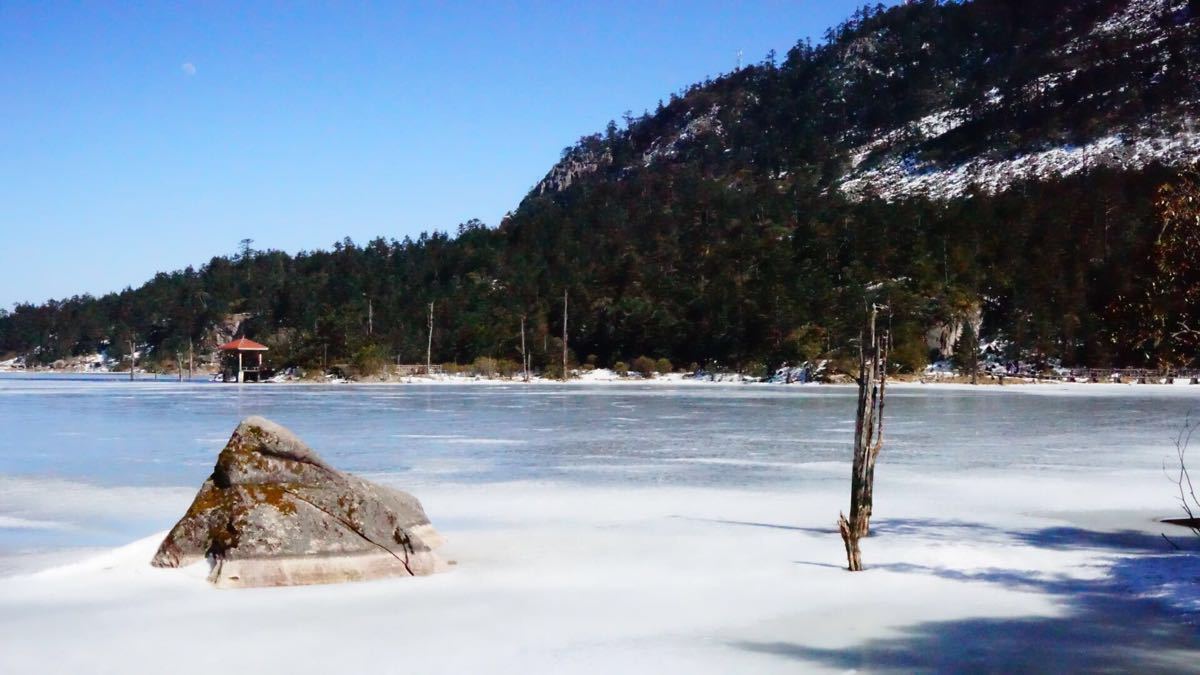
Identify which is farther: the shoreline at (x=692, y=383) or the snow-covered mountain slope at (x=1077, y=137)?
the snow-covered mountain slope at (x=1077, y=137)

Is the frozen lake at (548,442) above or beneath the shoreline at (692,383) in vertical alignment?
beneath

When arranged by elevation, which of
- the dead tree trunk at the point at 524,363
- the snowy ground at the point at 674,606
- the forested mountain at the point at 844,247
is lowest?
the snowy ground at the point at 674,606

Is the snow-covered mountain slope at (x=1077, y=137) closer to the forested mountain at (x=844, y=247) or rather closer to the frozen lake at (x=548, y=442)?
the forested mountain at (x=844, y=247)

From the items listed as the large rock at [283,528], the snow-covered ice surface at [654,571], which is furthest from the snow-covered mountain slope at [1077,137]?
the large rock at [283,528]

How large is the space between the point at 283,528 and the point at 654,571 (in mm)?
3081

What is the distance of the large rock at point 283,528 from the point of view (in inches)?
334

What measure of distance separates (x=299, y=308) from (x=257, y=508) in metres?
113

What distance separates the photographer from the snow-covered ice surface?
21.9 feet

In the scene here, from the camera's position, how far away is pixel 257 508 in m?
8.65

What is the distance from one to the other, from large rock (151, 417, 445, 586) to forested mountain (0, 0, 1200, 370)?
6.77 metres

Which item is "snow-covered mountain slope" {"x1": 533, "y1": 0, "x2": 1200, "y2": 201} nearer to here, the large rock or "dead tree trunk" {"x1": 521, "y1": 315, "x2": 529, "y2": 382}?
"dead tree trunk" {"x1": 521, "y1": 315, "x2": 529, "y2": 382}

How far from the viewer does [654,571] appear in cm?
913

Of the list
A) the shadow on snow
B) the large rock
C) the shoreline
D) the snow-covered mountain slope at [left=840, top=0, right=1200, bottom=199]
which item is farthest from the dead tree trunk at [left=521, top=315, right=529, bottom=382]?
the shadow on snow

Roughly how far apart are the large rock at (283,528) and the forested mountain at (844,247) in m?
6.77
